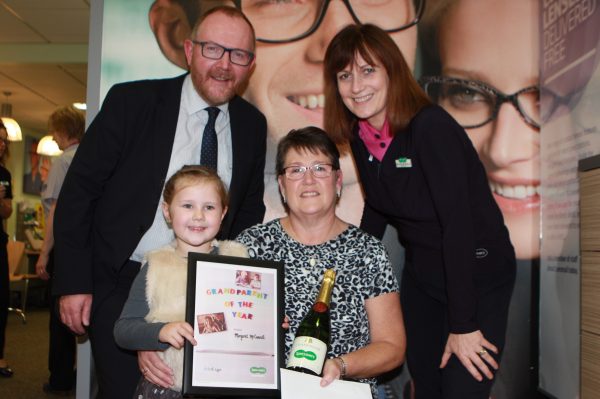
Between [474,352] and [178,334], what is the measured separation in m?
1.07

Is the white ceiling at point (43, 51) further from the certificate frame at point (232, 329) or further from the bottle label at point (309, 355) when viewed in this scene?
the bottle label at point (309, 355)

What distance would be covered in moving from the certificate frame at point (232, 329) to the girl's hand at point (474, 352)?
69 centimetres

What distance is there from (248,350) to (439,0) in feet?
8.08

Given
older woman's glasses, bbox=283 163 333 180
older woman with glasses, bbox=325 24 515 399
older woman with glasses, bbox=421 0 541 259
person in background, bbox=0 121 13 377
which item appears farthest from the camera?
person in background, bbox=0 121 13 377

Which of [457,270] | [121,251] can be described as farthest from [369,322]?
[121,251]

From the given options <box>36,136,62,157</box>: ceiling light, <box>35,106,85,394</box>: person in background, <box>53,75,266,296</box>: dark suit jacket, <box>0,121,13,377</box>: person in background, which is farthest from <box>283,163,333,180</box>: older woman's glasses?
<box>36,136,62,157</box>: ceiling light

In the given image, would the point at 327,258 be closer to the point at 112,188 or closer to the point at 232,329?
the point at 232,329

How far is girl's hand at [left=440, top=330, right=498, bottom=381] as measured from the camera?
6.71 ft

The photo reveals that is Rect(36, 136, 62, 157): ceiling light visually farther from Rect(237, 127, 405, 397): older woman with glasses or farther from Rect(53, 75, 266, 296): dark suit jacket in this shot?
Rect(237, 127, 405, 397): older woman with glasses

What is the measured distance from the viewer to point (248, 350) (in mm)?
1726

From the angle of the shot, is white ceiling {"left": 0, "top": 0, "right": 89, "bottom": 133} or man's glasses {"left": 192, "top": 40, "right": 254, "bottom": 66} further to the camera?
white ceiling {"left": 0, "top": 0, "right": 89, "bottom": 133}

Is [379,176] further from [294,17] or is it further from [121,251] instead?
[294,17]

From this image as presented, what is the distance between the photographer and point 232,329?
1735 mm

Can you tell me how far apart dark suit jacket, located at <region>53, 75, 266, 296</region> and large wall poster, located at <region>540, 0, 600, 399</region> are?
6.36ft
